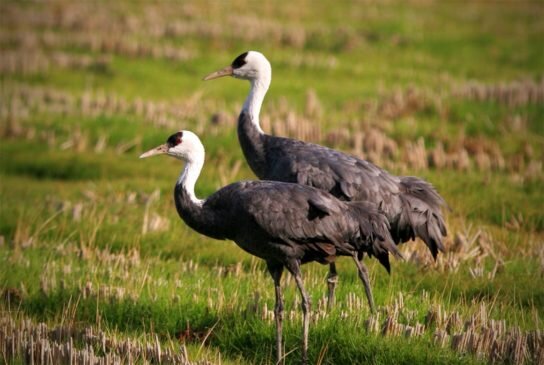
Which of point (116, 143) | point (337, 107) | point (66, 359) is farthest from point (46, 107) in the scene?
point (66, 359)

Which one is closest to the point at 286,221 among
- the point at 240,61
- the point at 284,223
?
the point at 284,223

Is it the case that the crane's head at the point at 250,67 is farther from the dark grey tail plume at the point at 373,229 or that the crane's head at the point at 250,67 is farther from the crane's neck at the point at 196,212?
the dark grey tail plume at the point at 373,229

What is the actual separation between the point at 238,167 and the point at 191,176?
6067 mm

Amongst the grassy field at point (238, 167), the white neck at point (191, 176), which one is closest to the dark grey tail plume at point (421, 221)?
the grassy field at point (238, 167)

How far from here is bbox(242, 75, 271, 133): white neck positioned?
32.3ft

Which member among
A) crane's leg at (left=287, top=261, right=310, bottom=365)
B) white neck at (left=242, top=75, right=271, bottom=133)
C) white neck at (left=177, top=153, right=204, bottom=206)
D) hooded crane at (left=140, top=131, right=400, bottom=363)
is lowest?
crane's leg at (left=287, top=261, right=310, bottom=365)

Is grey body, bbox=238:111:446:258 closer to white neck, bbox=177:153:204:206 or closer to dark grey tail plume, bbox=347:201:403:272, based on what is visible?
dark grey tail plume, bbox=347:201:403:272

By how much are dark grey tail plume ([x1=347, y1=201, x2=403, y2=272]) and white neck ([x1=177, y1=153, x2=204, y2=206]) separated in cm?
125

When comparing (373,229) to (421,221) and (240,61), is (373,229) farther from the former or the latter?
(240,61)

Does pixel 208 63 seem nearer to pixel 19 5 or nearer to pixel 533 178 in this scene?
pixel 19 5

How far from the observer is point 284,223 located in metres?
7.50

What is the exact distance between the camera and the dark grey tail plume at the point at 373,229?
7836 millimetres

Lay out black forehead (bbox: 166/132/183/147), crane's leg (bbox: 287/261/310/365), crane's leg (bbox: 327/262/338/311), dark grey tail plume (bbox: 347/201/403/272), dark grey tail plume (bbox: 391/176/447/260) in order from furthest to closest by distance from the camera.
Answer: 1. dark grey tail plume (bbox: 391/176/447/260)
2. crane's leg (bbox: 327/262/338/311)
3. black forehead (bbox: 166/132/183/147)
4. dark grey tail plume (bbox: 347/201/403/272)
5. crane's leg (bbox: 287/261/310/365)

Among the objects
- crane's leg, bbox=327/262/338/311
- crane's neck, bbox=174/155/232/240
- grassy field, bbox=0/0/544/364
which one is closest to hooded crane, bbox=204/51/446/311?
crane's leg, bbox=327/262/338/311
